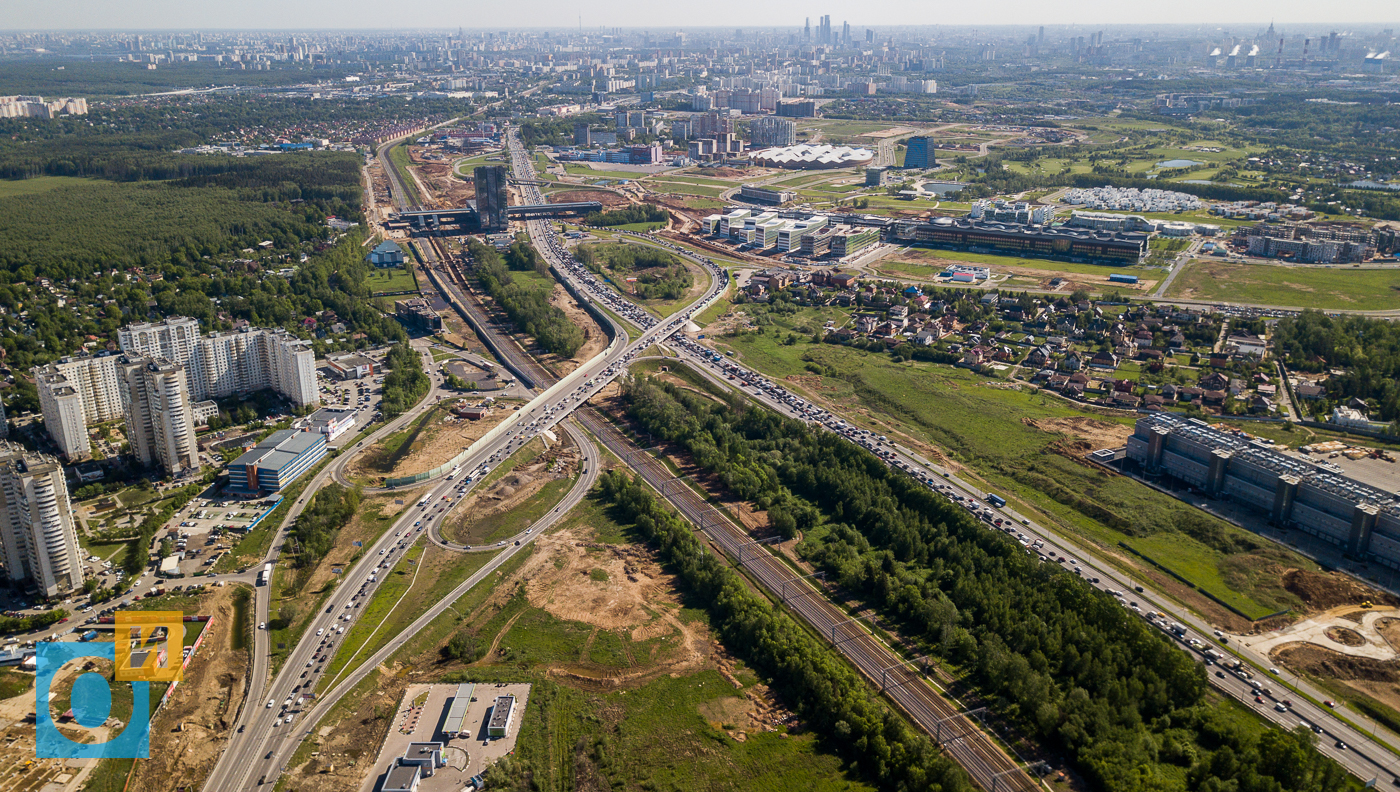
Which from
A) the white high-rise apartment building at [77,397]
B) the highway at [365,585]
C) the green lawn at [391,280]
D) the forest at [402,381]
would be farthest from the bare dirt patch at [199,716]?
the green lawn at [391,280]

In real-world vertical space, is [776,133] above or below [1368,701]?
above

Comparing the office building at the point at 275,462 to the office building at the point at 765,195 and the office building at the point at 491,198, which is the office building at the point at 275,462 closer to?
the office building at the point at 491,198

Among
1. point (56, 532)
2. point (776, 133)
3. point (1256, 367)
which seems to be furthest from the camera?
point (776, 133)

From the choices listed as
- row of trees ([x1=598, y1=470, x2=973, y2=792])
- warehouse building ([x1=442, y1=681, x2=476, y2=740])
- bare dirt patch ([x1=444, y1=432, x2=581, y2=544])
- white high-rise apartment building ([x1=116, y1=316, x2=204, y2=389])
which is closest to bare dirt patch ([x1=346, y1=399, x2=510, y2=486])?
bare dirt patch ([x1=444, y1=432, x2=581, y2=544])

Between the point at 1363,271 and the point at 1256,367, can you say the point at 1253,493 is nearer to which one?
the point at 1256,367

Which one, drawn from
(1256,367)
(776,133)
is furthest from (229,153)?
(1256,367)

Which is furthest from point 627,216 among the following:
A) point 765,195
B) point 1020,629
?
point 1020,629

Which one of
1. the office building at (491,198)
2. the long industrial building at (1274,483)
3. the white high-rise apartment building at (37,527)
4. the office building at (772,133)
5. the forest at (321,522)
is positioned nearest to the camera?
the white high-rise apartment building at (37,527)
